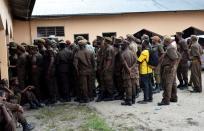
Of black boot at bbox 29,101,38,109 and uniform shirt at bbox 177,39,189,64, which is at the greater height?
uniform shirt at bbox 177,39,189,64

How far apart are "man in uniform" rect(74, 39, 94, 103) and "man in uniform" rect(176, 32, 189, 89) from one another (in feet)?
10.3

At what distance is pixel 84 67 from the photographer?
13719 millimetres

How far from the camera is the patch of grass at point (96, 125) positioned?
1002 cm

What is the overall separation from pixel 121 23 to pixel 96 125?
58.0 ft

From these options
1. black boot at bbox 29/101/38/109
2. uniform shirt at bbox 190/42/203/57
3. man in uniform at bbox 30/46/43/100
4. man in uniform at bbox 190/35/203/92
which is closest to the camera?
black boot at bbox 29/101/38/109

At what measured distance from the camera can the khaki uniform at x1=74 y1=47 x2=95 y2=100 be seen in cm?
1366

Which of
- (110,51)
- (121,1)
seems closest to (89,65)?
(110,51)

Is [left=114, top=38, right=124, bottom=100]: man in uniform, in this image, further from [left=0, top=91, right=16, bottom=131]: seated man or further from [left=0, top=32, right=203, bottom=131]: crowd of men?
[left=0, top=91, right=16, bottom=131]: seated man

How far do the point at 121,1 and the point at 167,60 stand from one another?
664 inches

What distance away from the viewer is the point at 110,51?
13555 mm

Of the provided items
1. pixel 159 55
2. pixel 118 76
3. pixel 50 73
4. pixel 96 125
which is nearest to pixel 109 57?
pixel 118 76

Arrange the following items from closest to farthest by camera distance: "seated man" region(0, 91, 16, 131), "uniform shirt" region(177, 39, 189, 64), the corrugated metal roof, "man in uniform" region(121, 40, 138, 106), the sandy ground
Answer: "seated man" region(0, 91, 16, 131), the sandy ground, "man in uniform" region(121, 40, 138, 106), "uniform shirt" region(177, 39, 189, 64), the corrugated metal roof

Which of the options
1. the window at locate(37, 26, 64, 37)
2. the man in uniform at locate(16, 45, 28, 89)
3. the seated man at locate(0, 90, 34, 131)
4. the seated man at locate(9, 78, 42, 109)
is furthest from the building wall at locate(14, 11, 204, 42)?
the seated man at locate(0, 90, 34, 131)

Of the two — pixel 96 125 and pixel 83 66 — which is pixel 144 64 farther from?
pixel 96 125
